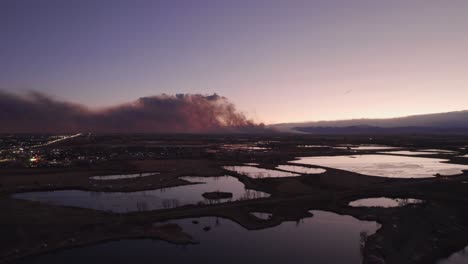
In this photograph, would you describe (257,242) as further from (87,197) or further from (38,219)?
(87,197)

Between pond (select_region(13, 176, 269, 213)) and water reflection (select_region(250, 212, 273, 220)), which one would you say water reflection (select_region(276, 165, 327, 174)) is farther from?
water reflection (select_region(250, 212, 273, 220))

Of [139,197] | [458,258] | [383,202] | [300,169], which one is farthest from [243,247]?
[300,169]

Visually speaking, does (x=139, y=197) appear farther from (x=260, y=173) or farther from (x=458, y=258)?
(x=458, y=258)

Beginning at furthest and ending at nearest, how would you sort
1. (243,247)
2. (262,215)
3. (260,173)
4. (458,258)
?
(260,173), (262,215), (243,247), (458,258)

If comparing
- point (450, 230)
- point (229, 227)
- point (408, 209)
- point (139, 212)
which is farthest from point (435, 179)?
point (139, 212)

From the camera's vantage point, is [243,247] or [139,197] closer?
[243,247]

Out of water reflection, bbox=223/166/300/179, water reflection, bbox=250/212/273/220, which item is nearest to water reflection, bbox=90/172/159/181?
water reflection, bbox=223/166/300/179

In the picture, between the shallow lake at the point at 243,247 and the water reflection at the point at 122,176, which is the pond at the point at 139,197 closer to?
the shallow lake at the point at 243,247
